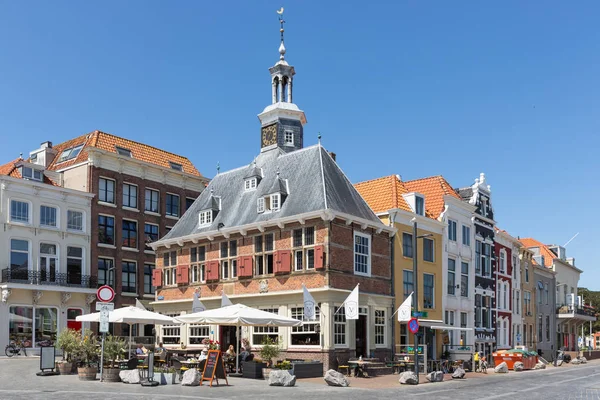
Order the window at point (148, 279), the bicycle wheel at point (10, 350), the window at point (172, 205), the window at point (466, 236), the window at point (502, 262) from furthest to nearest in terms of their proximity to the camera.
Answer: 1. the window at point (502, 262)
2. the window at point (172, 205)
3. the window at point (148, 279)
4. the window at point (466, 236)
5. the bicycle wheel at point (10, 350)

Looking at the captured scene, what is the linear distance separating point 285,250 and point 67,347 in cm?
1170

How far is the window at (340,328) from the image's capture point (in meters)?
30.9

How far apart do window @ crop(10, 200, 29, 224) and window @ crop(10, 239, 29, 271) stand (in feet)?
4.08

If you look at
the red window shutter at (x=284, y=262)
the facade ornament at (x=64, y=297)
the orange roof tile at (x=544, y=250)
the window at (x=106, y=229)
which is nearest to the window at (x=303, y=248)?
the red window shutter at (x=284, y=262)

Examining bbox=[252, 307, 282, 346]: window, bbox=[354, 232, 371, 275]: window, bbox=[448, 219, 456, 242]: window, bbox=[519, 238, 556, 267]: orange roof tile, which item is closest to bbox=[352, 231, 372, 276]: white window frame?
bbox=[354, 232, 371, 275]: window

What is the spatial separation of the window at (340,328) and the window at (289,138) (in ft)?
38.0

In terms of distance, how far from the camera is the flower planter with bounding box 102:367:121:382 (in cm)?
2306

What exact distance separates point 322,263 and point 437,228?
1113 cm

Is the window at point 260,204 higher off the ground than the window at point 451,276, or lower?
higher

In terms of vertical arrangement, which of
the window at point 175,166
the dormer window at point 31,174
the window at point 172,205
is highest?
the window at point 175,166

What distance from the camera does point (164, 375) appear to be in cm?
2319

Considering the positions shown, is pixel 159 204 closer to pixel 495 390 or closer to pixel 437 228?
pixel 437 228

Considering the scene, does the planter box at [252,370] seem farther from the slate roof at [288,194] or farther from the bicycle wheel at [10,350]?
the bicycle wheel at [10,350]

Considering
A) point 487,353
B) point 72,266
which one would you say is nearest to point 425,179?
point 487,353
